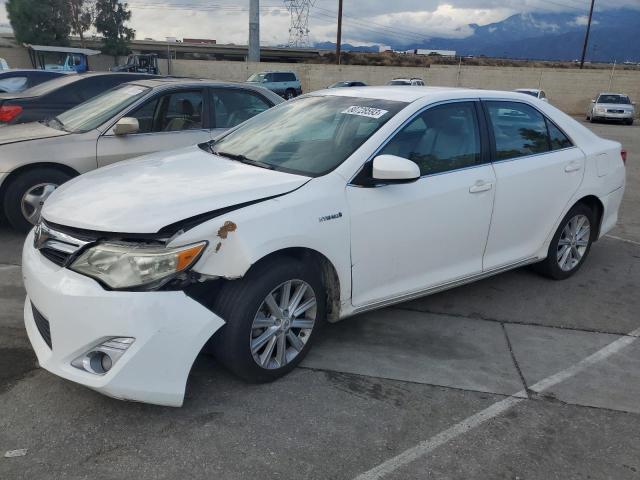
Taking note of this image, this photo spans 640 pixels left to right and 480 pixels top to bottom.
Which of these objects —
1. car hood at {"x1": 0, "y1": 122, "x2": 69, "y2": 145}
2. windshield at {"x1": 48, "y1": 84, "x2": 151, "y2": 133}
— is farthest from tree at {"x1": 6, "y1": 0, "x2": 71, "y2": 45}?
car hood at {"x1": 0, "y1": 122, "x2": 69, "y2": 145}

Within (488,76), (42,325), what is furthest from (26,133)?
(488,76)

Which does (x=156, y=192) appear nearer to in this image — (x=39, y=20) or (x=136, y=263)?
(x=136, y=263)

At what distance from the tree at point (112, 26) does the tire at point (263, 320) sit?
188ft

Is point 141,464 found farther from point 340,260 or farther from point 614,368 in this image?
point 614,368

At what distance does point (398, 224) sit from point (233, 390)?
1421 mm

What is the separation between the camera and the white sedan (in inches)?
106

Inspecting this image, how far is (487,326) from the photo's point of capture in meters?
4.20

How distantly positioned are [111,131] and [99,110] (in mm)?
492

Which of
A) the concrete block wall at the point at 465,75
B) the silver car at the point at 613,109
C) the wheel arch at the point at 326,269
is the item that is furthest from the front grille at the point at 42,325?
the concrete block wall at the point at 465,75

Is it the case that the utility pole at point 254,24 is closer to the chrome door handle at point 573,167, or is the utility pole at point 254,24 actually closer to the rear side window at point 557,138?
the rear side window at point 557,138

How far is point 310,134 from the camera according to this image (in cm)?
389

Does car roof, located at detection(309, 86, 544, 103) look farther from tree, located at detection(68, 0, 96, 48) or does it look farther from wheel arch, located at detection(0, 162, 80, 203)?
tree, located at detection(68, 0, 96, 48)

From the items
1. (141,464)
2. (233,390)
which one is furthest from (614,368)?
(141,464)

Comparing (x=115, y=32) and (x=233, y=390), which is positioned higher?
(x=115, y=32)
